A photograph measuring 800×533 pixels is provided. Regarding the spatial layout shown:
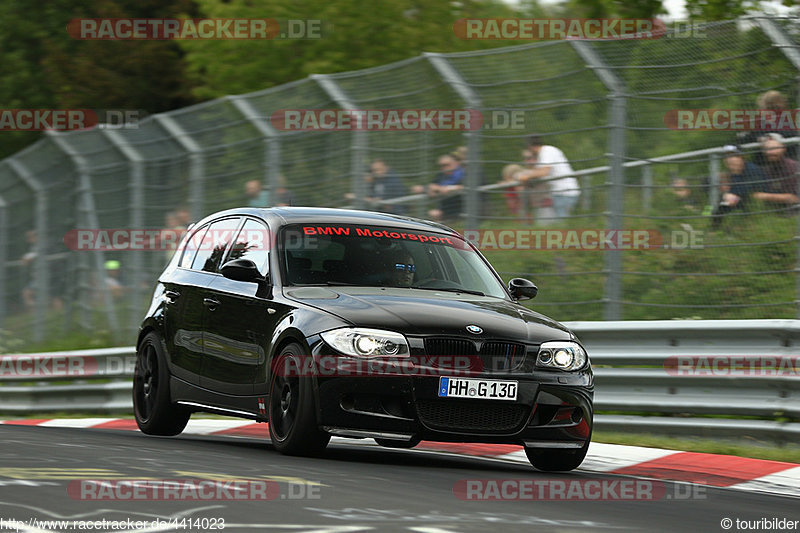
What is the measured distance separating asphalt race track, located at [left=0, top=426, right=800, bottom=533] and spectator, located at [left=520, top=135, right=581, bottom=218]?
3.35m

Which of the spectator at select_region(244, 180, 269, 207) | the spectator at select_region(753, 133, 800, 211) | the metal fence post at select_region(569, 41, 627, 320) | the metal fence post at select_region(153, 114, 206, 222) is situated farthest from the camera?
the metal fence post at select_region(153, 114, 206, 222)

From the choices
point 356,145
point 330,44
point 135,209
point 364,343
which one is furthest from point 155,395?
point 330,44

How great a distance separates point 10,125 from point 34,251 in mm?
30215

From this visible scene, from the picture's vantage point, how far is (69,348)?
62.5ft

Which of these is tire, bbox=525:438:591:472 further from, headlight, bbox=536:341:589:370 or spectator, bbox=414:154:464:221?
spectator, bbox=414:154:464:221

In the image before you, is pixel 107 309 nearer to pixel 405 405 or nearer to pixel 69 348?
pixel 69 348

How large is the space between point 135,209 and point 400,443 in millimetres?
Answer: 8890

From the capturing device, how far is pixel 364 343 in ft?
27.7

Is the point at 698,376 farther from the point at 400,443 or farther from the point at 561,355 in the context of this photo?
the point at 400,443

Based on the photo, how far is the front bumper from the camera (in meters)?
8.41

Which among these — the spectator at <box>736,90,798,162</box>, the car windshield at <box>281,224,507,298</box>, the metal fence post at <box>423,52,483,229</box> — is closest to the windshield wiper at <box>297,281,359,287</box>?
the car windshield at <box>281,224,507,298</box>

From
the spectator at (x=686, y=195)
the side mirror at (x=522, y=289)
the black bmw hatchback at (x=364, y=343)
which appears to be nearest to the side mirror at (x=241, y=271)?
the black bmw hatchback at (x=364, y=343)

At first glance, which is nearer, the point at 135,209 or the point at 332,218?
the point at 332,218

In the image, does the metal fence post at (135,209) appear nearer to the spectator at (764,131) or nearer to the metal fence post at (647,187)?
the metal fence post at (647,187)
